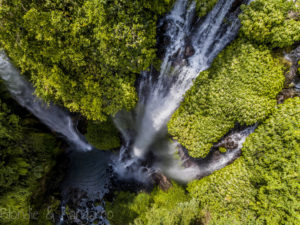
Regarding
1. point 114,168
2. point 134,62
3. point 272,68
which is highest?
point 272,68

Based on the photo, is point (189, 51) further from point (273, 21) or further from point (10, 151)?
point (10, 151)

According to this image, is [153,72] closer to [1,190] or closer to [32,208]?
[1,190]

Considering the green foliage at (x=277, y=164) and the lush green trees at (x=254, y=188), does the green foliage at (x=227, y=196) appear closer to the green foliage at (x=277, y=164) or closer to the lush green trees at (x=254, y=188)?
the lush green trees at (x=254, y=188)

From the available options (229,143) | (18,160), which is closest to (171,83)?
(229,143)

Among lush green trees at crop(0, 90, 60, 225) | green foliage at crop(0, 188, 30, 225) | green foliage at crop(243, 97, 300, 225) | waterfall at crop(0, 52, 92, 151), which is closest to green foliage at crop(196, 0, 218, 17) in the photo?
green foliage at crop(243, 97, 300, 225)

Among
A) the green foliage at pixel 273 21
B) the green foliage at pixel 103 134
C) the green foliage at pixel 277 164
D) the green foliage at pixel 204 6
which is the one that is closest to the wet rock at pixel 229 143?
the green foliage at pixel 277 164

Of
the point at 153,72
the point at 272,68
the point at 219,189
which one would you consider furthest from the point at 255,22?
the point at 219,189
